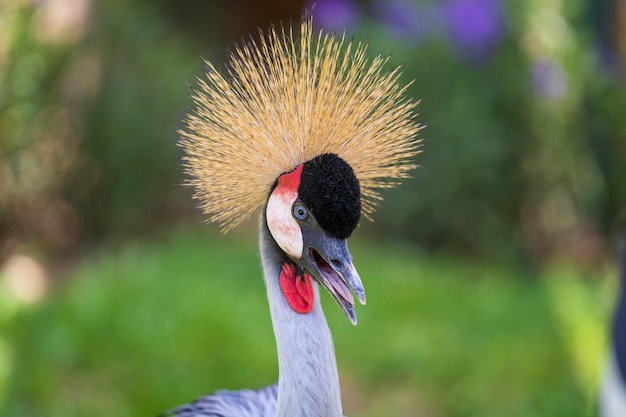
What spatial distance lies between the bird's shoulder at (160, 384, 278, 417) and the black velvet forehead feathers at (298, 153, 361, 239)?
1.67 ft

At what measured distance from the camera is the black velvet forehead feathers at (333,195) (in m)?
1.21

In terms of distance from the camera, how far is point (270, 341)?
9.93ft

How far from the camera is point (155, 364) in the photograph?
2.79 meters

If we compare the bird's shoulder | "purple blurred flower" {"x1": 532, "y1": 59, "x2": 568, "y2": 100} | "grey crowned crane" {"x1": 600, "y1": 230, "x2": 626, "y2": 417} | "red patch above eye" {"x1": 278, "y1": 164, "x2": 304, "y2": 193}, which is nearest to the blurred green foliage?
"purple blurred flower" {"x1": 532, "y1": 59, "x2": 568, "y2": 100}

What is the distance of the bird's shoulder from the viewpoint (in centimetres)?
162

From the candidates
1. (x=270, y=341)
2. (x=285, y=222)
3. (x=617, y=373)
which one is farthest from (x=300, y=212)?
(x=270, y=341)

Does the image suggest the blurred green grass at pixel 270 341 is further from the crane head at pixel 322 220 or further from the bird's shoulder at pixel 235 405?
the crane head at pixel 322 220

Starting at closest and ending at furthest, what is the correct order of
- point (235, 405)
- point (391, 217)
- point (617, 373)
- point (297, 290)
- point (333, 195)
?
point (333, 195), point (297, 290), point (235, 405), point (617, 373), point (391, 217)

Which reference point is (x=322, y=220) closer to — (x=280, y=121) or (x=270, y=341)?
(x=280, y=121)

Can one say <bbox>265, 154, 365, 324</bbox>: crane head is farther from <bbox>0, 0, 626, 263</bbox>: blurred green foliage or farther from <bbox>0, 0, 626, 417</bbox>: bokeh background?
<bbox>0, 0, 626, 263</bbox>: blurred green foliage

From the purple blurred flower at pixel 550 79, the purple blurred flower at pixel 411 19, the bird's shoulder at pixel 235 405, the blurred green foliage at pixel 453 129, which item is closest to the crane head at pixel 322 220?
the bird's shoulder at pixel 235 405

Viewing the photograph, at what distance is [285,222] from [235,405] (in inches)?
20.5

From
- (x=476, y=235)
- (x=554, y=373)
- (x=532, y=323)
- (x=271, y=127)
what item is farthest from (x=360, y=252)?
(x=271, y=127)

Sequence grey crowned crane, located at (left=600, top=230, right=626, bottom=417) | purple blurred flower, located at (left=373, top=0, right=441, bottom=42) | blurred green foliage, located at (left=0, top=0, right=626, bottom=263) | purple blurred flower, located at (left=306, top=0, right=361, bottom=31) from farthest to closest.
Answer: purple blurred flower, located at (left=306, top=0, right=361, bottom=31), purple blurred flower, located at (left=373, top=0, right=441, bottom=42), blurred green foliage, located at (left=0, top=0, right=626, bottom=263), grey crowned crane, located at (left=600, top=230, right=626, bottom=417)
